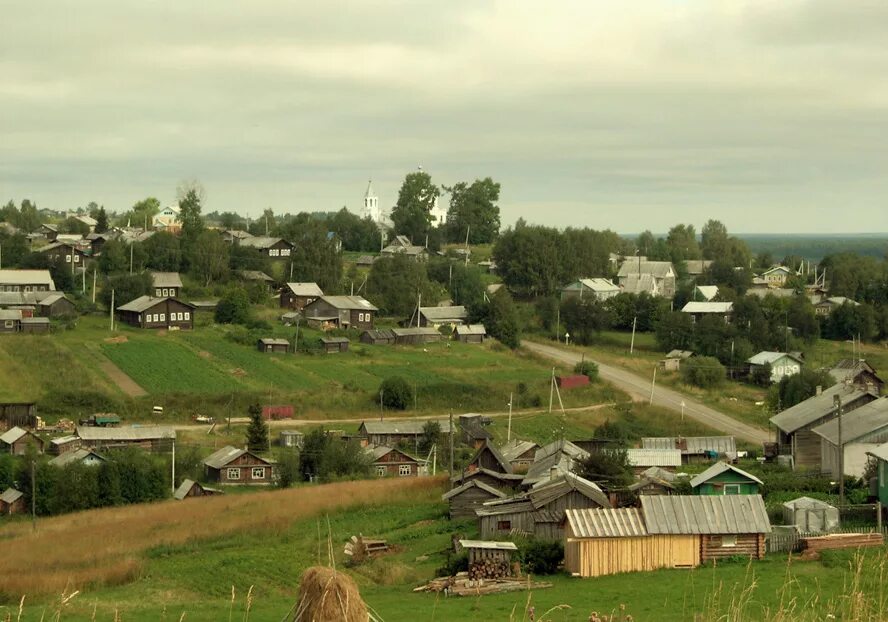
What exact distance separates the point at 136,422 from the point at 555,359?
2622cm

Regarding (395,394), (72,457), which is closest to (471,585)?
(72,457)

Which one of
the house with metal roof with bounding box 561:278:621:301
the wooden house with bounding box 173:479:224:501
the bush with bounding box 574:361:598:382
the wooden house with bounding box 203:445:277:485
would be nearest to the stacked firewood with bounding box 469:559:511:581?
the wooden house with bounding box 173:479:224:501

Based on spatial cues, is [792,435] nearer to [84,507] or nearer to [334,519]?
[334,519]

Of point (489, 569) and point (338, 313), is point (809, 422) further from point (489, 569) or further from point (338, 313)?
point (338, 313)

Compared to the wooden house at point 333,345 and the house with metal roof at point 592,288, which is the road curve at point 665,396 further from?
the wooden house at point 333,345

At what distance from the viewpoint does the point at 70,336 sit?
59406mm

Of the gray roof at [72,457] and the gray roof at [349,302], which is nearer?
the gray roof at [72,457]

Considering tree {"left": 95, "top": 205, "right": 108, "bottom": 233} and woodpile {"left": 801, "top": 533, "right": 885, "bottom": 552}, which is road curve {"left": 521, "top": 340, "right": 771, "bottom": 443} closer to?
woodpile {"left": 801, "top": 533, "right": 885, "bottom": 552}

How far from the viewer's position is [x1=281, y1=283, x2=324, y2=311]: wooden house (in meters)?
72.4

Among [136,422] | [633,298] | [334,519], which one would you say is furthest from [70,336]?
[633,298]

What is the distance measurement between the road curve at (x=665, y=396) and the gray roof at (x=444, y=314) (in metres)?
4.27

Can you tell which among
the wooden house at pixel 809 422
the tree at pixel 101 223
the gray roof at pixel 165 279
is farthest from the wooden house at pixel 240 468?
the tree at pixel 101 223

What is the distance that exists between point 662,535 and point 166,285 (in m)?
50.5

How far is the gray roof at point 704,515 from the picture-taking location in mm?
22609
